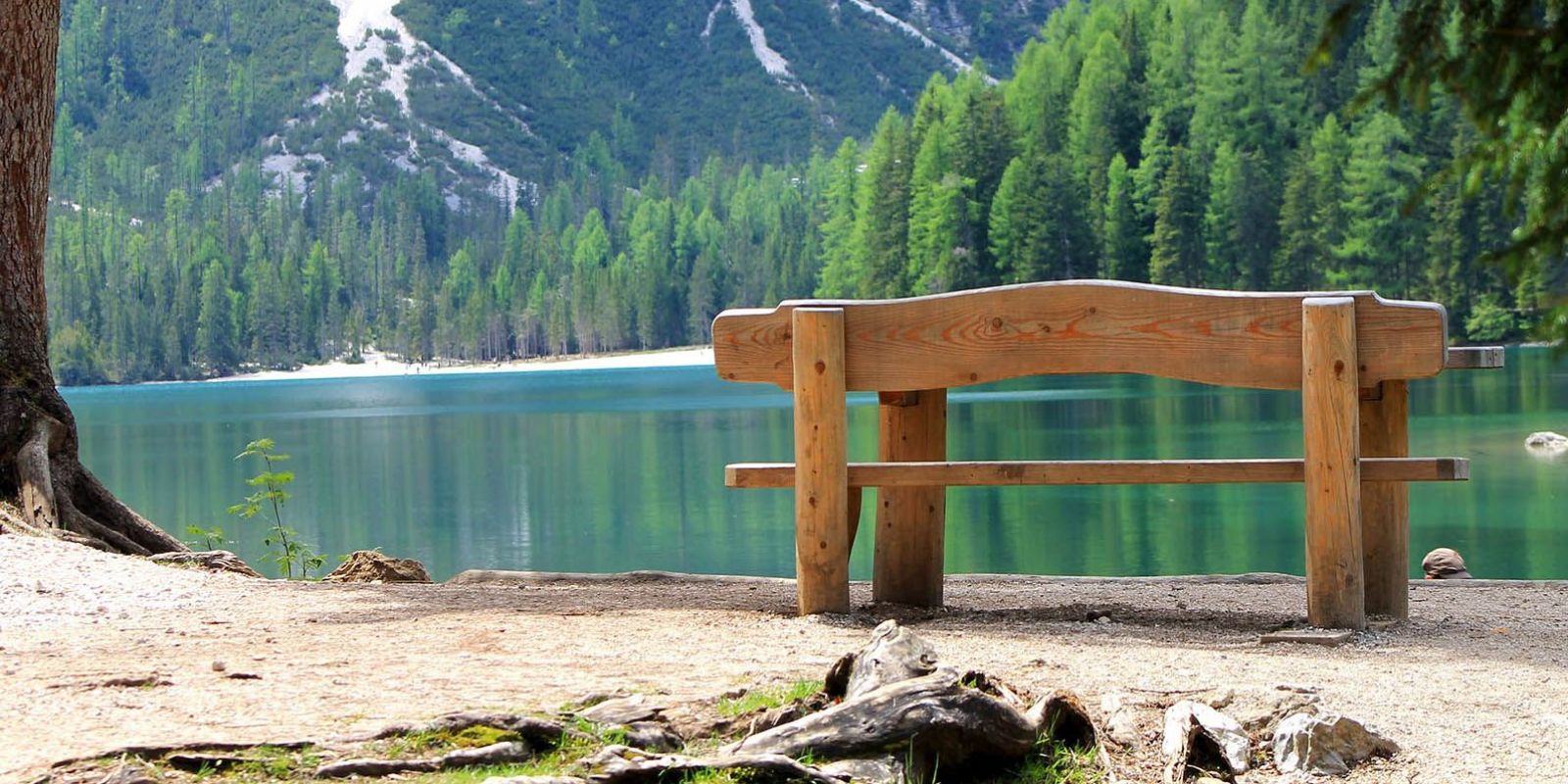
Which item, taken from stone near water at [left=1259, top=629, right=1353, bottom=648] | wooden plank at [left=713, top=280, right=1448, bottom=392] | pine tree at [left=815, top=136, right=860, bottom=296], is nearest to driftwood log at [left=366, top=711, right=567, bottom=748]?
wooden plank at [left=713, top=280, right=1448, bottom=392]

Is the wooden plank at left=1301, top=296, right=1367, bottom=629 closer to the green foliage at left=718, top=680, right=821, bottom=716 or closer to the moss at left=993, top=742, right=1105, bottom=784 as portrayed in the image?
the moss at left=993, top=742, right=1105, bottom=784

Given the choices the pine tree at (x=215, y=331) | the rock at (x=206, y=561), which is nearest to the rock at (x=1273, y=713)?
the rock at (x=206, y=561)

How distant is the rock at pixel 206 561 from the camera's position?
370 inches

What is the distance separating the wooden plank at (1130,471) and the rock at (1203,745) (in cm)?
185

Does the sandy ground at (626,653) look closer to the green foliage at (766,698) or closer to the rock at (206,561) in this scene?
the green foliage at (766,698)

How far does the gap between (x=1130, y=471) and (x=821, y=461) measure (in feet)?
4.13

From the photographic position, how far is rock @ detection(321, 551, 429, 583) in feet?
33.3

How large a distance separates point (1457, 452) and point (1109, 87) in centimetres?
6490

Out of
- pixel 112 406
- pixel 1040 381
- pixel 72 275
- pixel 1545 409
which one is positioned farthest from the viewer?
pixel 72 275

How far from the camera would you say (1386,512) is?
6.92m

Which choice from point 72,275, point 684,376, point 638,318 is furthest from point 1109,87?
point 72,275

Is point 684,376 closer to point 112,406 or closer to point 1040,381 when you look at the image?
point 112,406

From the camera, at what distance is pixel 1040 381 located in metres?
63.3

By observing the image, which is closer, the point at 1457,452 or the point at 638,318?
the point at 1457,452
